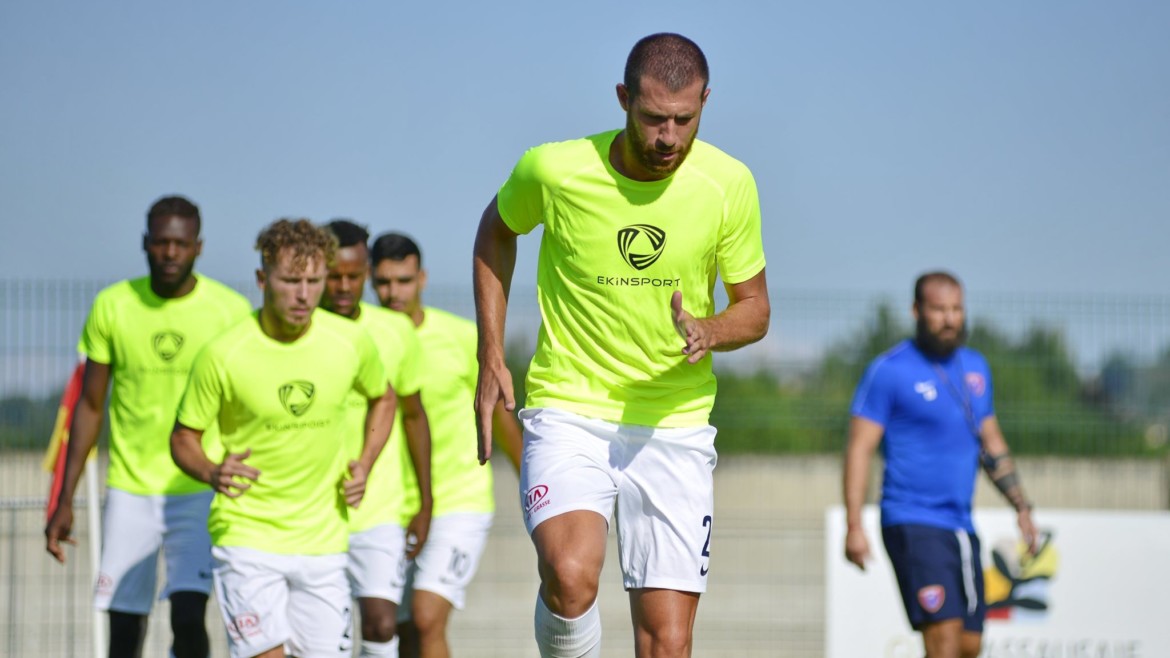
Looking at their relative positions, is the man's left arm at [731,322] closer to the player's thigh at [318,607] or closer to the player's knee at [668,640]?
the player's knee at [668,640]

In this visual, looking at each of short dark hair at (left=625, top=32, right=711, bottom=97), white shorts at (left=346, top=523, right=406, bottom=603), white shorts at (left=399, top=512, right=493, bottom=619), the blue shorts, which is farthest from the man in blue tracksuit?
short dark hair at (left=625, top=32, right=711, bottom=97)

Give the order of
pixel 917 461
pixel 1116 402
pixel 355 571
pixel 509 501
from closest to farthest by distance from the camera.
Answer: pixel 355 571 < pixel 917 461 < pixel 509 501 < pixel 1116 402

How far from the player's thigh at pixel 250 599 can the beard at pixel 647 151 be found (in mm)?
2774

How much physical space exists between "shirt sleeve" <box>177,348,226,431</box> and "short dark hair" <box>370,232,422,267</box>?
1.93 metres

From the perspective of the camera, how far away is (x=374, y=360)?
7043 millimetres

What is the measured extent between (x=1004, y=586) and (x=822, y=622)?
7.09 ft

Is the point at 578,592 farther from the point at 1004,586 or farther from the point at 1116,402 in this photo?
the point at 1116,402

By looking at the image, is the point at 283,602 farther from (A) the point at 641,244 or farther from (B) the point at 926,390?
(B) the point at 926,390

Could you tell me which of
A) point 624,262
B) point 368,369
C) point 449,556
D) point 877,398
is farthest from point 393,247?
point 624,262

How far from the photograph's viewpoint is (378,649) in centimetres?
770

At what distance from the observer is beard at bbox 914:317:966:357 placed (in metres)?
8.74

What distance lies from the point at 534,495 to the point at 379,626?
119 inches

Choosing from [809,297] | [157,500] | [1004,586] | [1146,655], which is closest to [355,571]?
[157,500]

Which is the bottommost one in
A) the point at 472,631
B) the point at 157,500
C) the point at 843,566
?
the point at 472,631
